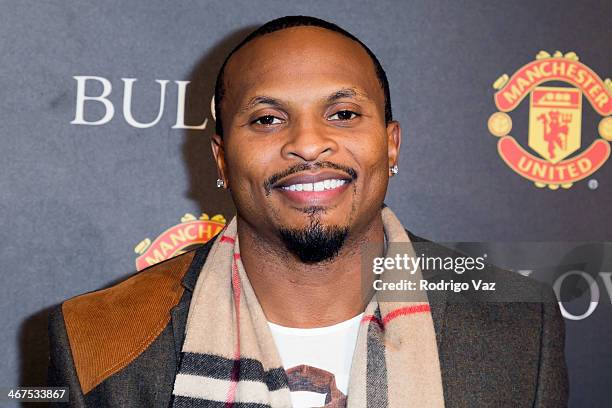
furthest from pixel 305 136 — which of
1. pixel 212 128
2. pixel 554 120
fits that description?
pixel 554 120

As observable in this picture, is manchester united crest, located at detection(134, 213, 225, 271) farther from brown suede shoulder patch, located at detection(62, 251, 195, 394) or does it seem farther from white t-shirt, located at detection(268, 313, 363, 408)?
white t-shirt, located at detection(268, 313, 363, 408)

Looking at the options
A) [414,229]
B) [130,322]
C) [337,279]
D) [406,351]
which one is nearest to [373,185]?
[337,279]

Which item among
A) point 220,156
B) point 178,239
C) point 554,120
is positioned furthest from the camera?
point 554,120

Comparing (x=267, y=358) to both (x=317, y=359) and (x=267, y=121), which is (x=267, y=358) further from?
(x=267, y=121)

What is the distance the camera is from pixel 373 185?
1.30 meters

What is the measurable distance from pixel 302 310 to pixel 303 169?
11.1 inches

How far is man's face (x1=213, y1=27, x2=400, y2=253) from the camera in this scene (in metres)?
1.25

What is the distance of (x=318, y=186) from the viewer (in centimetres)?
125

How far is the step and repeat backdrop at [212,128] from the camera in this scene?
180 cm

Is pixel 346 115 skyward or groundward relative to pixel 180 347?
skyward

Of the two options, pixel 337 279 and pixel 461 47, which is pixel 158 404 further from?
pixel 461 47

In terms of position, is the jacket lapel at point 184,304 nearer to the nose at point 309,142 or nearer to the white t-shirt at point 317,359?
the white t-shirt at point 317,359

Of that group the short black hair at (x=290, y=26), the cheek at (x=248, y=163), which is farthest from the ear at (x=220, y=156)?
the cheek at (x=248, y=163)

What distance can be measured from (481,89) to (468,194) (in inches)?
11.2
